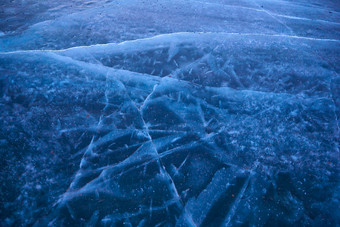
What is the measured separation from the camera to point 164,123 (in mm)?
2182

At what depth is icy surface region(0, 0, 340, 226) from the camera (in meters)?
1.64

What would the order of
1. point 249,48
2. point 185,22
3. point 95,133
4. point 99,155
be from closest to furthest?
1. point 99,155
2. point 95,133
3. point 249,48
4. point 185,22

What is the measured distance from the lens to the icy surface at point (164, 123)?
1644mm

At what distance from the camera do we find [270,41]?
3.40m

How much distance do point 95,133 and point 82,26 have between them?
242 cm

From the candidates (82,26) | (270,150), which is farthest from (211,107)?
(82,26)

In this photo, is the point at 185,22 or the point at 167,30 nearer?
the point at 167,30

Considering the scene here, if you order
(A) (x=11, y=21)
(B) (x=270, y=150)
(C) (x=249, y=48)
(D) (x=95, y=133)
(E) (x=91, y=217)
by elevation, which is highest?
(A) (x=11, y=21)

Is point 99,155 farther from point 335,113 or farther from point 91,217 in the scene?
point 335,113

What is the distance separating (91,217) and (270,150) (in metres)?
1.86

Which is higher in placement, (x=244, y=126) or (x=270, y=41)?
(x=270, y=41)

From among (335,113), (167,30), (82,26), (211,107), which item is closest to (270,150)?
(211,107)

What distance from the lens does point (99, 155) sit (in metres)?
1.91

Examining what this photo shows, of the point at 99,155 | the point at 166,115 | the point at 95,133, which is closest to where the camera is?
the point at 99,155
